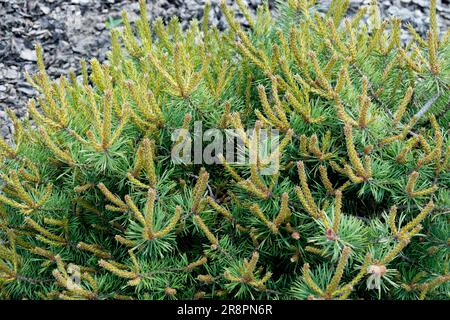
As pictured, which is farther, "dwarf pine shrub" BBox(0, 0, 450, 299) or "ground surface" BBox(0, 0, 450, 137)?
"ground surface" BBox(0, 0, 450, 137)

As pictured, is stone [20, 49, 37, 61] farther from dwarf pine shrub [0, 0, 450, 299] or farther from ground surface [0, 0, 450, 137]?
dwarf pine shrub [0, 0, 450, 299]

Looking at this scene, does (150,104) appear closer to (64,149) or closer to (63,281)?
(64,149)

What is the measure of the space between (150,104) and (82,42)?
219 cm

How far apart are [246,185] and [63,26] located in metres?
2.64

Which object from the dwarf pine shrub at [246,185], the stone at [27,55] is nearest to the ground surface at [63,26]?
the stone at [27,55]

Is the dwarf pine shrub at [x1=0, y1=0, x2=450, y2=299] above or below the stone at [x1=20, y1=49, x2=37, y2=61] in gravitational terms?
below

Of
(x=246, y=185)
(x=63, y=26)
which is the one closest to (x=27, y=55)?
(x=63, y=26)

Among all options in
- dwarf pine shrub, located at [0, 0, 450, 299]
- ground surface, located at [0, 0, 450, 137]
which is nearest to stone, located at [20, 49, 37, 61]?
ground surface, located at [0, 0, 450, 137]

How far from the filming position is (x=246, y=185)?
1.52 m

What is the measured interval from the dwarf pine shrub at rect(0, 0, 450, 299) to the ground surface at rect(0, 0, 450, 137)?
1669mm

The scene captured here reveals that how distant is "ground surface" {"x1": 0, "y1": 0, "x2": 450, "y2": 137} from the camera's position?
3.46 meters

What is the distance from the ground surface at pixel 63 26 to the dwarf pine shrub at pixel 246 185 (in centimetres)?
167

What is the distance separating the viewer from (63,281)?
58.6 inches

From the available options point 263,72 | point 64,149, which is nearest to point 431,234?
point 263,72
